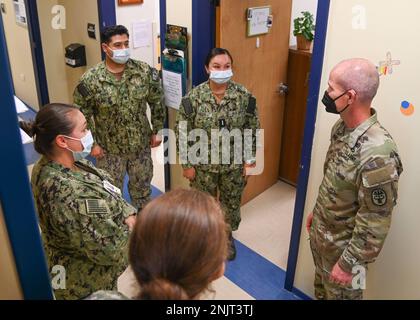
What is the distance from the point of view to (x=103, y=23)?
3605 millimetres

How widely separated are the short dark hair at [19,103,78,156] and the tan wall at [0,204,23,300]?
2.20ft

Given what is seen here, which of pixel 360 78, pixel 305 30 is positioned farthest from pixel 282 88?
pixel 360 78

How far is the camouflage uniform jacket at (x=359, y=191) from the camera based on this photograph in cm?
164

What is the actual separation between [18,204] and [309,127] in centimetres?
161

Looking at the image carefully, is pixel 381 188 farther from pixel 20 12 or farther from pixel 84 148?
pixel 20 12

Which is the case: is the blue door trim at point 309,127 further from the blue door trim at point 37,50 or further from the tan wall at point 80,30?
the blue door trim at point 37,50

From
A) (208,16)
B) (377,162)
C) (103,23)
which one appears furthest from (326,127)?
(103,23)

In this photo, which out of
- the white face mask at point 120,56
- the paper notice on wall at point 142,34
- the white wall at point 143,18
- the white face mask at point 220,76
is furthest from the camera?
the paper notice on wall at point 142,34

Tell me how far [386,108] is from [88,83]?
76.8 inches

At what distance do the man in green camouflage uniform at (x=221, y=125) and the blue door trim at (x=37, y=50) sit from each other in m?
2.50

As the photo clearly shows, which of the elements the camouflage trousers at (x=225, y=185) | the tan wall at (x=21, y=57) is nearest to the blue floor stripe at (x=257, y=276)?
the camouflage trousers at (x=225, y=185)

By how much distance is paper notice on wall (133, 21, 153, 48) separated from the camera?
409cm

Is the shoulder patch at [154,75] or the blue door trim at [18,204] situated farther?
the shoulder patch at [154,75]
